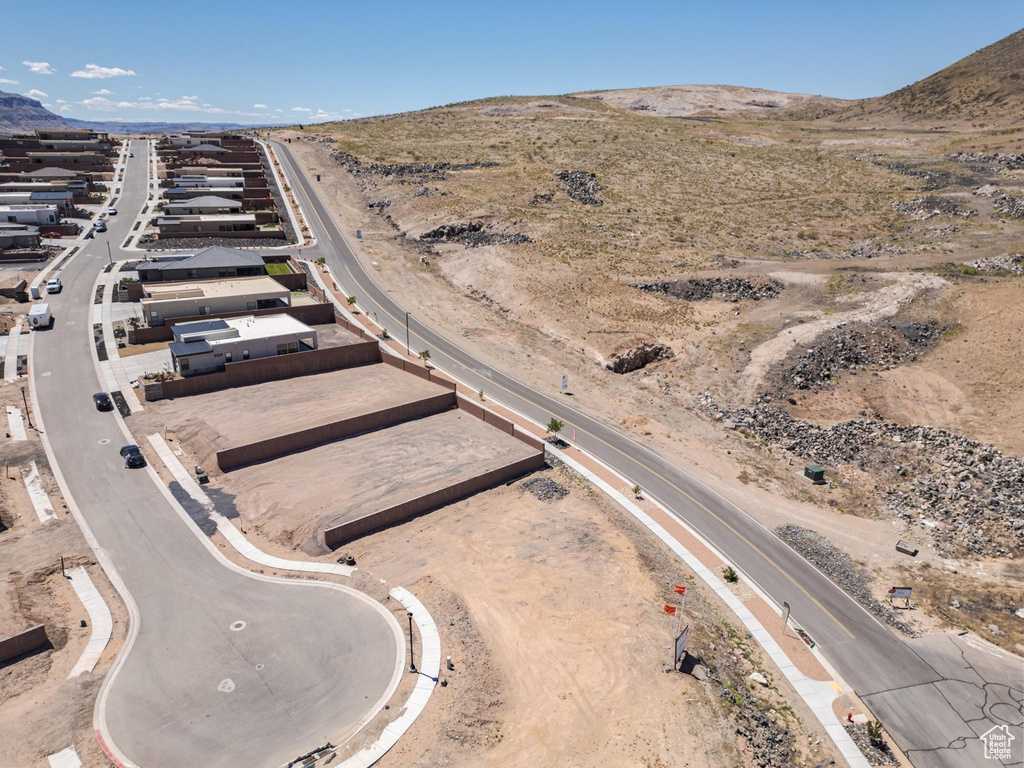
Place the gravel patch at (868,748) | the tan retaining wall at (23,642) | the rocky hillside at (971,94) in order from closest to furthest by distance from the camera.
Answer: the gravel patch at (868,748) → the tan retaining wall at (23,642) → the rocky hillside at (971,94)

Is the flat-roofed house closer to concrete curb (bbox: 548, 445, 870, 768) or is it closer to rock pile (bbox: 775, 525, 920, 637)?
concrete curb (bbox: 548, 445, 870, 768)

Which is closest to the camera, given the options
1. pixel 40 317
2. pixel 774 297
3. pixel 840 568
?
pixel 840 568

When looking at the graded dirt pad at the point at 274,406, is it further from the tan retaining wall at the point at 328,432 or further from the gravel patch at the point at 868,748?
the gravel patch at the point at 868,748

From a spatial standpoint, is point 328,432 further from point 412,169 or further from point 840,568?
point 412,169

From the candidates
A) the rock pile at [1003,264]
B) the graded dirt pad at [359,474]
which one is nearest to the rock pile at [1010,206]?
the rock pile at [1003,264]

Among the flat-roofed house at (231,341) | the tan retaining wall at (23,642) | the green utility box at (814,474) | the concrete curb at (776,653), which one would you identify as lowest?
the concrete curb at (776,653)

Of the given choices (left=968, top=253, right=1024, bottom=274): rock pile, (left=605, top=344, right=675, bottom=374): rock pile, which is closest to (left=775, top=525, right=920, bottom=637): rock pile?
(left=605, top=344, right=675, bottom=374): rock pile

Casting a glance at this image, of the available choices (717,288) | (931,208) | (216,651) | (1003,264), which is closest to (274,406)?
(216,651)
